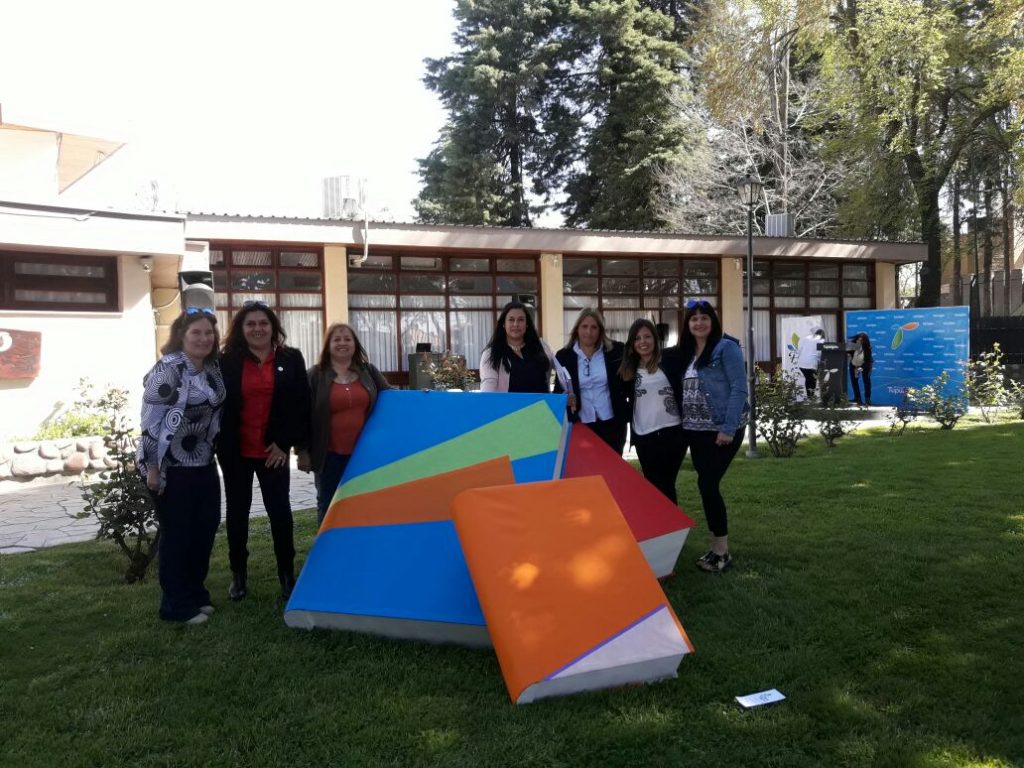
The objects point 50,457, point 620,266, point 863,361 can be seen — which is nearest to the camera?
point 50,457

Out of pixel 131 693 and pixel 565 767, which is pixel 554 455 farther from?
pixel 131 693

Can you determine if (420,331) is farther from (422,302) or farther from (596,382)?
(596,382)

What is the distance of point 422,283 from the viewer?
16609 mm

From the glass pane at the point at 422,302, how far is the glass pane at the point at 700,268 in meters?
5.85

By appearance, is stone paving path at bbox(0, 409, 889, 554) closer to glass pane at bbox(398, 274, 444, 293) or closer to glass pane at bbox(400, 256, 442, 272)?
glass pane at bbox(398, 274, 444, 293)

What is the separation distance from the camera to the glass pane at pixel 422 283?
647 inches

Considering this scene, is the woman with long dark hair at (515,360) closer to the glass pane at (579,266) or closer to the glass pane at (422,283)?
the glass pane at (422,283)

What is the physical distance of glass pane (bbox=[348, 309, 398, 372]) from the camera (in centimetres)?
1623

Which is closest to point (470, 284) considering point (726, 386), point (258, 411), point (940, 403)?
point (940, 403)

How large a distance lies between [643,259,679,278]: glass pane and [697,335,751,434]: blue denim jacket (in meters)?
13.8

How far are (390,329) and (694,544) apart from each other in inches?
463

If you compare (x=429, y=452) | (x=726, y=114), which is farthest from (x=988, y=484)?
(x=726, y=114)

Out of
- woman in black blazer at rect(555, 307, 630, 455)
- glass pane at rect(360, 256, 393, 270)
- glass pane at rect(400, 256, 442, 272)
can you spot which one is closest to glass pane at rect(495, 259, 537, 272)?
glass pane at rect(400, 256, 442, 272)

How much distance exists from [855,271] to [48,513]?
18506mm
